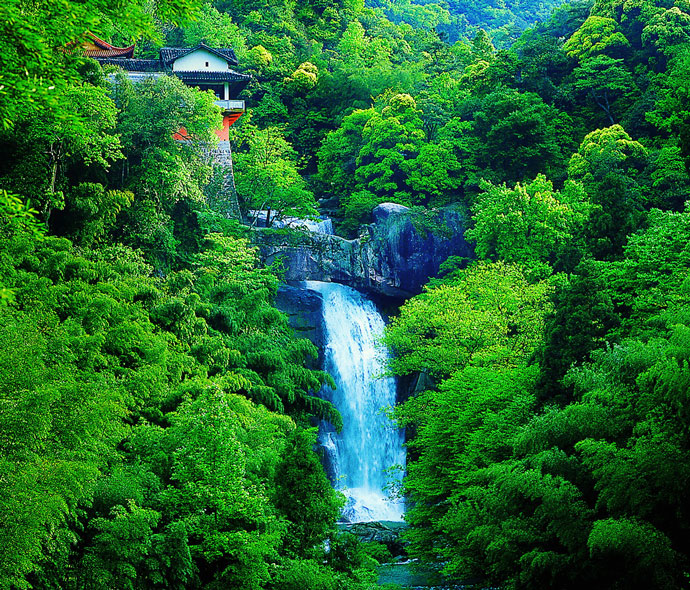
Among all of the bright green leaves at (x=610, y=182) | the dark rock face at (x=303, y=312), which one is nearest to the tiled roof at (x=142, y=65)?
the dark rock face at (x=303, y=312)

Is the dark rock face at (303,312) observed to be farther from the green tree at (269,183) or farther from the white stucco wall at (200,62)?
the white stucco wall at (200,62)

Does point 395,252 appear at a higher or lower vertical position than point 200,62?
lower

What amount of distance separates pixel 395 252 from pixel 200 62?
11592 mm

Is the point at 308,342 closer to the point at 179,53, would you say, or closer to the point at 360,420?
the point at 360,420

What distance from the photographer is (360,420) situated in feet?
80.4

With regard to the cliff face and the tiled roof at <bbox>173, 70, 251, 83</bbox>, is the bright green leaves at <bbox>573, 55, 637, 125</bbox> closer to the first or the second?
the cliff face

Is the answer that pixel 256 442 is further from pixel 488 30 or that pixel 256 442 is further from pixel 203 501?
pixel 488 30

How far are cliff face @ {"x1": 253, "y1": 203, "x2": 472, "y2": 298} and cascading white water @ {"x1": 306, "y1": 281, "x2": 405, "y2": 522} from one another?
138cm

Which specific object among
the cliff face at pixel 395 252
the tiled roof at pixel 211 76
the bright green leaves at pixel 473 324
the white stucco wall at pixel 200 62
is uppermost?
the white stucco wall at pixel 200 62

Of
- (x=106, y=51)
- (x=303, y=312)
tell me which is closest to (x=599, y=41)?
(x=303, y=312)

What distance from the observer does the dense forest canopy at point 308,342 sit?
891cm

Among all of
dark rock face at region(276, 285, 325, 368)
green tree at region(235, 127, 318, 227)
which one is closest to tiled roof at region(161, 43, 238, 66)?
green tree at region(235, 127, 318, 227)

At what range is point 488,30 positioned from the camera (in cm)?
5719

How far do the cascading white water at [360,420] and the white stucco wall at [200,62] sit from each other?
36.0 feet
